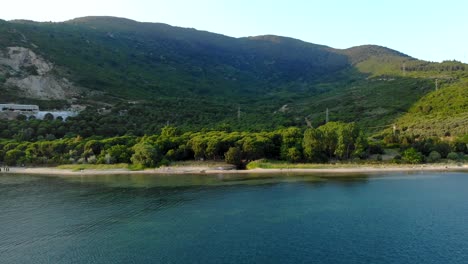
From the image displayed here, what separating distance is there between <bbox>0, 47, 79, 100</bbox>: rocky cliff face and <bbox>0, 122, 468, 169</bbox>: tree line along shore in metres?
54.3

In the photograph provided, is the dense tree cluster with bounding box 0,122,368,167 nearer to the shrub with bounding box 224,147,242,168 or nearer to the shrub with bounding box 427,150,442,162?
the shrub with bounding box 224,147,242,168

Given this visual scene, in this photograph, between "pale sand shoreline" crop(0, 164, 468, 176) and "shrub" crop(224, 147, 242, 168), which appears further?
"shrub" crop(224, 147, 242, 168)

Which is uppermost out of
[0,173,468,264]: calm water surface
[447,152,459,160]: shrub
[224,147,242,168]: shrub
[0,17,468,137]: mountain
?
[0,17,468,137]: mountain

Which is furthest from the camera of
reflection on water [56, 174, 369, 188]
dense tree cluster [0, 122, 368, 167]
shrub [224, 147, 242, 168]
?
shrub [224, 147, 242, 168]

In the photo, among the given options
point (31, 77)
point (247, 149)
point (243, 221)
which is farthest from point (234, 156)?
point (31, 77)

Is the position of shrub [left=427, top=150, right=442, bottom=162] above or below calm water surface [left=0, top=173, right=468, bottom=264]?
above

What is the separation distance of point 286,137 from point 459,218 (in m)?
38.7

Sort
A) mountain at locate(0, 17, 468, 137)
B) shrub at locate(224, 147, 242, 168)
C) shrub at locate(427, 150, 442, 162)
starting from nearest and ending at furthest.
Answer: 1. shrub at locate(427, 150, 442, 162)
2. shrub at locate(224, 147, 242, 168)
3. mountain at locate(0, 17, 468, 137)

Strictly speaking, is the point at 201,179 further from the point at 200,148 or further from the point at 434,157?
the point at 434,157

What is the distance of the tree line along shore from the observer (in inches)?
2712

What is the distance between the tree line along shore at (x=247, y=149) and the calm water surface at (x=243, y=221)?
11.4m

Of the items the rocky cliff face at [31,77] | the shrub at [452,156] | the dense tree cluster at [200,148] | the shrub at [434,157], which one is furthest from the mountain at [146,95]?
the shrub at [434,157]

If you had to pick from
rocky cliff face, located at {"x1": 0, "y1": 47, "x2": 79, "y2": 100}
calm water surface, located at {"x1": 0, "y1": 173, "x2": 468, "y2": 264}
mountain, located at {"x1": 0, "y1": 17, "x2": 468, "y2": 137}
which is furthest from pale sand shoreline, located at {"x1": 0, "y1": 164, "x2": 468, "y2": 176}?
rocky cliff face, located at {"x1": 0, "y1": 47, "x2": 79, "y2": 100}

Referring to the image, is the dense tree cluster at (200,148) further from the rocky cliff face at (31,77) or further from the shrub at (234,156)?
the rocky cliff face at (31,77)
